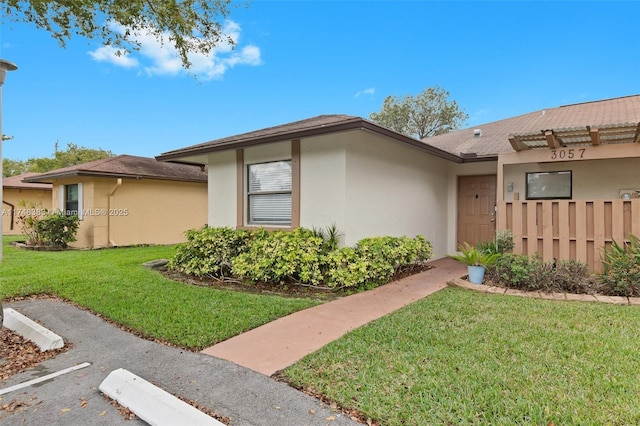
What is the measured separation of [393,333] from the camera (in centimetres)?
362

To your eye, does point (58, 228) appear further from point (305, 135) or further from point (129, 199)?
point (305, 135)

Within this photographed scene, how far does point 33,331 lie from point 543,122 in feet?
38.7

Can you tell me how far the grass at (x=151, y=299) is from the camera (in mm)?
3936

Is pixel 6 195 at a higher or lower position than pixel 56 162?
lower

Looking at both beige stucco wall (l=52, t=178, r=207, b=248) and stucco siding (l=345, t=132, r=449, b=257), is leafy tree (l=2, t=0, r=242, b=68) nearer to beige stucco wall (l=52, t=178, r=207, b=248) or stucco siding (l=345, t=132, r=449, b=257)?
stucco siding (l=345, t=132, r=449, b=257)

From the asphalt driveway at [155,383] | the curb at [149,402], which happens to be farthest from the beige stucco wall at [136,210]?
the curb at [149,402]

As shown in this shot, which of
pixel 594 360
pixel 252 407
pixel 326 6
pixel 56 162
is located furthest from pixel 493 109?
pixel 56 162

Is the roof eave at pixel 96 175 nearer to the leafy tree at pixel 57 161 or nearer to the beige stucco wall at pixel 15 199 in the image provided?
the beige stucco wall at pixel 15 199

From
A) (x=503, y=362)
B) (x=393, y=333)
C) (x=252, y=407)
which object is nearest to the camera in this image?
(x=252, y=407)

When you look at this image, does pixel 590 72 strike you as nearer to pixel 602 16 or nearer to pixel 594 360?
pixel 602 16

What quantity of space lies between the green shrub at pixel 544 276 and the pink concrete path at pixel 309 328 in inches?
43.3

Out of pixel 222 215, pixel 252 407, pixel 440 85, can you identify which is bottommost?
pixel 252 407

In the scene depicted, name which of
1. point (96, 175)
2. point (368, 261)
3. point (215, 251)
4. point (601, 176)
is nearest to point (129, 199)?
point (96, 175)

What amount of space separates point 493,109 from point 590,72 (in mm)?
7894
